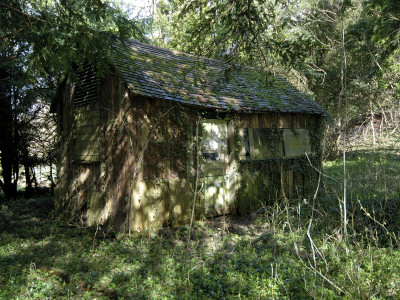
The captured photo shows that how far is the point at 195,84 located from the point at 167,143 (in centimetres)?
206

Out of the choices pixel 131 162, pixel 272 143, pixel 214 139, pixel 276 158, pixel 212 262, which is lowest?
pixel 212 262

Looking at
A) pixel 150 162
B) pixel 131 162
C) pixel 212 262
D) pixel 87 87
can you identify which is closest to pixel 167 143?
pixel 150 162

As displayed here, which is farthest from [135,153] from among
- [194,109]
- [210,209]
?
[210,209]

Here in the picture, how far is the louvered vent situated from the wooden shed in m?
0.03

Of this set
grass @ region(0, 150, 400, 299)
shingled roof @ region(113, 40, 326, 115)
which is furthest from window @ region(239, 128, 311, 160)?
grass @ region(0, 150, 400, 299)

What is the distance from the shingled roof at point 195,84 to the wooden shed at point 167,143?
5 cm

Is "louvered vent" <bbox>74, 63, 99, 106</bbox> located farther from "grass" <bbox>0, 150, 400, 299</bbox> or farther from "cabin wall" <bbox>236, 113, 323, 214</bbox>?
"cabin wall" <bbox>236, 113, 323, 214</bbox>

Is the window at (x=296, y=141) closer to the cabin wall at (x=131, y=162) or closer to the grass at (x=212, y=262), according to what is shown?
the grass at (x=212, y=262)

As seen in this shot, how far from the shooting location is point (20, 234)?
8164 millimetres

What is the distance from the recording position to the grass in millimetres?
4328

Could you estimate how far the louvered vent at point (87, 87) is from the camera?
901cm

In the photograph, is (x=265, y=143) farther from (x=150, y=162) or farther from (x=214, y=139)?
(x=150, y=162)

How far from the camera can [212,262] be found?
18.5 feet

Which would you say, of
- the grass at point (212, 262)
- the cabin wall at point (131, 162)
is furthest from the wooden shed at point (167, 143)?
the grass at point (212, 262)
